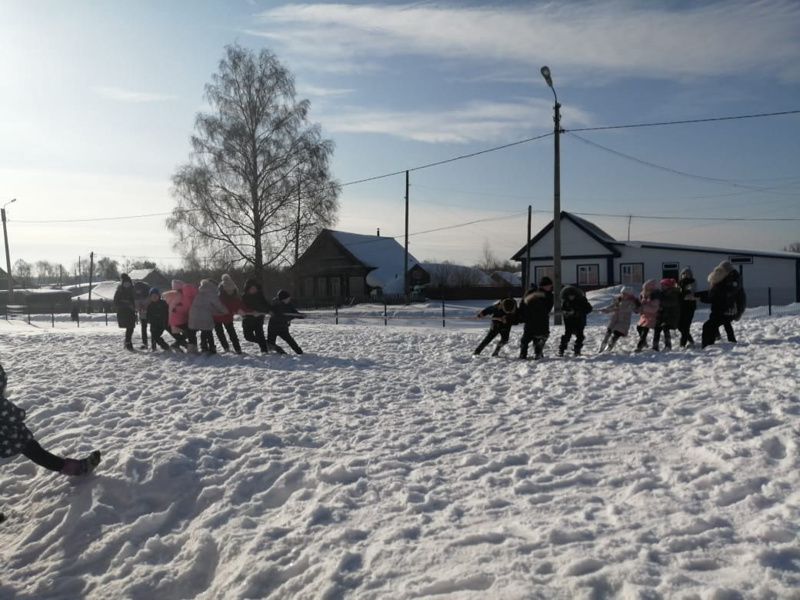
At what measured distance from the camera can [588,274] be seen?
40875 mm

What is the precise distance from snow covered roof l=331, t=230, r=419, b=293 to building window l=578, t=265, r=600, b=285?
13.7 m

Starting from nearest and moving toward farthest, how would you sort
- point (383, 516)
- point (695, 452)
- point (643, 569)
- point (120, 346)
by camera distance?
point (643, 569) < point (383, 516) < point (695, 452) < point (120, 346)

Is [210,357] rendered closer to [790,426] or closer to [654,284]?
[654,284]

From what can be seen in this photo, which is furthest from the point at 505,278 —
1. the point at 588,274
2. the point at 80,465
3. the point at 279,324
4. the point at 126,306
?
the point at 80,465

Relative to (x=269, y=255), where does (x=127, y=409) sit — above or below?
below

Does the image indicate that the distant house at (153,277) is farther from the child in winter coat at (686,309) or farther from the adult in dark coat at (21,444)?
the adult in dark coat at (21,444)

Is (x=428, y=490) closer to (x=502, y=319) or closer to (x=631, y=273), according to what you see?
(x=502, y=319)

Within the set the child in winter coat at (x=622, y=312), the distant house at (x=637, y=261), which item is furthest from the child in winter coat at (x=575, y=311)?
the distant house at (x=637, y=261)

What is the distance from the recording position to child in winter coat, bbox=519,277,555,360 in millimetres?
11414

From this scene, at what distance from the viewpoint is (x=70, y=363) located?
12.6 metres

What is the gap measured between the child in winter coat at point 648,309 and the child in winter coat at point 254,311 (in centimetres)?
734

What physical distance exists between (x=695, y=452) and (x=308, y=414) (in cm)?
428

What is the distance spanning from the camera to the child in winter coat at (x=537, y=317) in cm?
1141

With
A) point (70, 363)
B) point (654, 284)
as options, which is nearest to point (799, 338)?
point (654, 284)
